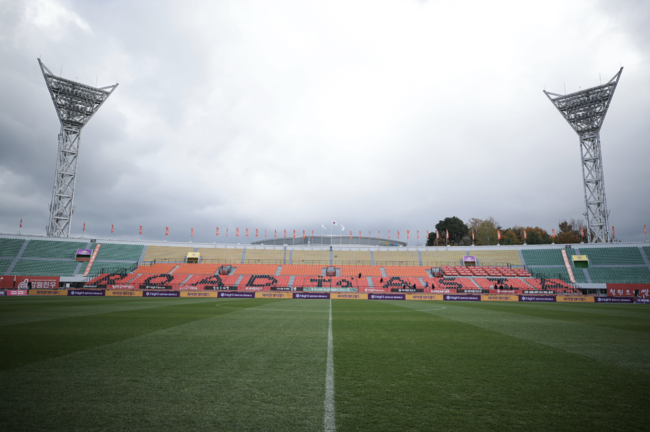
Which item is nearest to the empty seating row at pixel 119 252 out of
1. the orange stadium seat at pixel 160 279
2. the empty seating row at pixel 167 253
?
the empty seating row at pixel 167 253

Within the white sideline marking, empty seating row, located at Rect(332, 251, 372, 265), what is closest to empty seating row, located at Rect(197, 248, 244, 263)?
empty seating row, located at Rect(332, 251, 372, 265)

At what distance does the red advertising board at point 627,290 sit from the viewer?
35.1 metres

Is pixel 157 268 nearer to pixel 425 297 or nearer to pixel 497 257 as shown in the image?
pixel 425 297

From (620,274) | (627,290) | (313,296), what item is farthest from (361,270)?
(620,274)

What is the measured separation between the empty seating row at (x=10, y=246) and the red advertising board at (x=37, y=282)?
62.0ft

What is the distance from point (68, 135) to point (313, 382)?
6891 centimetres

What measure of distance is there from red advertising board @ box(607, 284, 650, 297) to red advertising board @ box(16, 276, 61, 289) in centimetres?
6607

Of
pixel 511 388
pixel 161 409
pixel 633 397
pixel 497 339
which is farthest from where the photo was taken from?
pixel 497 339

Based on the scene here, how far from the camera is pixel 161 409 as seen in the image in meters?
4.22

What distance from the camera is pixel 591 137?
56375 mm

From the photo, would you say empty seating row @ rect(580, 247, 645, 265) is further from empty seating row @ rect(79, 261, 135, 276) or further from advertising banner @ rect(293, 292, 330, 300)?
empty seating row @ rect(79, 261, 135, 276)

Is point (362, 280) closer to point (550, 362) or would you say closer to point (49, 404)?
point (550, 362)

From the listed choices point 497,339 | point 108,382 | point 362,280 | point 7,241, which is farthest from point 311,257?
point 108,382

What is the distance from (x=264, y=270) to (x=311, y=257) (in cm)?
1101
